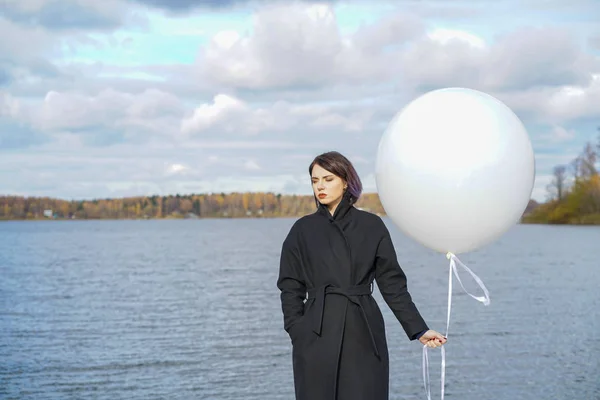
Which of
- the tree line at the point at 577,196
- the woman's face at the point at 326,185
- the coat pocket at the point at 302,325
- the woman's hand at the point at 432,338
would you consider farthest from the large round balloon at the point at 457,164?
the tree line at the point at 577,196

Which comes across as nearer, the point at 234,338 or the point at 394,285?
the point at 394,285

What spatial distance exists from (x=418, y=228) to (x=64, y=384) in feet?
44.4

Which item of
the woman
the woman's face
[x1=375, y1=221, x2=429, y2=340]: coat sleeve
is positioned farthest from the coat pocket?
the woman's face

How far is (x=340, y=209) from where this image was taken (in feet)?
13.9

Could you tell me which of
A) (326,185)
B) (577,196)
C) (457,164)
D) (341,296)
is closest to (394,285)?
(341,296)

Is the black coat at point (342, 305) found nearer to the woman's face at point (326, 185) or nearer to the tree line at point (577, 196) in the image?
the woman's face at point (326, 185)

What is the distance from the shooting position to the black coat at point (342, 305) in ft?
13.7

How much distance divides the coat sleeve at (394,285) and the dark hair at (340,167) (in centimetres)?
29

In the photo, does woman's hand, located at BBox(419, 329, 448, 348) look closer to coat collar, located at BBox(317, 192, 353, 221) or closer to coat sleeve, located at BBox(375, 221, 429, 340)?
coat sleeve, located at BBox(375, 221, 429, 340)

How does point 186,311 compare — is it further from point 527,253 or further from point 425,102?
point 527,253

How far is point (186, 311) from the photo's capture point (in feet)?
88.3

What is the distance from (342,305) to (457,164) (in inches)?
40.4

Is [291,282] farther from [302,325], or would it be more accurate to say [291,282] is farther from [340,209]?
[340,209]

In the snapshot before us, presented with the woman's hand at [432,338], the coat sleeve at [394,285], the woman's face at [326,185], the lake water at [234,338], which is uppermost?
the woman's face at [326,185]
